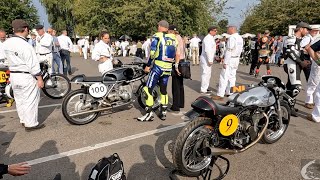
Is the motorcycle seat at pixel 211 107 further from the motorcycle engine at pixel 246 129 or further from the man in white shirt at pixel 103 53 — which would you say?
the man in white shirt at pixel 103 53

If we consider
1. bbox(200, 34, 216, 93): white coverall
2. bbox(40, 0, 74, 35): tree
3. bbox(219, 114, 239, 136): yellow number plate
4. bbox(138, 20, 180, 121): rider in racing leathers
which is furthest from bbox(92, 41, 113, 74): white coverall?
bbox(40, 0, 74, 35): tree

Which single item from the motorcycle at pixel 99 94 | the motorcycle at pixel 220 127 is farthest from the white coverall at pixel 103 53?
the motorcycle at pixel 220 127

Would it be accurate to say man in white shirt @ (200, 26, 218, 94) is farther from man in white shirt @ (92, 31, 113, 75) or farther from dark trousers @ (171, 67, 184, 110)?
man in white shirt @ (92, 31, 113, 75)

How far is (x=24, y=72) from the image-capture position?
455 cm

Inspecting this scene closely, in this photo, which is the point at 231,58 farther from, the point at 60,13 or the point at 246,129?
the point at 60,13

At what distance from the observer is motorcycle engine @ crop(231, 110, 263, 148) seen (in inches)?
139

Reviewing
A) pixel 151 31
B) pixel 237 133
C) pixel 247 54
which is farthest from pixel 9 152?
pixel 151 31

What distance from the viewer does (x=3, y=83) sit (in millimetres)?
6562

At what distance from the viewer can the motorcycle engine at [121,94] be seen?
214 inches

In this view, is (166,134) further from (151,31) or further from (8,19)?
(8,19)

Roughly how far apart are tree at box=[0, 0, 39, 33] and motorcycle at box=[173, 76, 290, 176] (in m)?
33.1

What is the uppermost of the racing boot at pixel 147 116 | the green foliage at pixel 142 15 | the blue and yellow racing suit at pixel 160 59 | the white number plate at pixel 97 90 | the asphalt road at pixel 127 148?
the green foliage at pixel 142 15

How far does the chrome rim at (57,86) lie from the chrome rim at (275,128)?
18.3 feet

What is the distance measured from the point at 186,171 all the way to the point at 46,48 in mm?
7349
